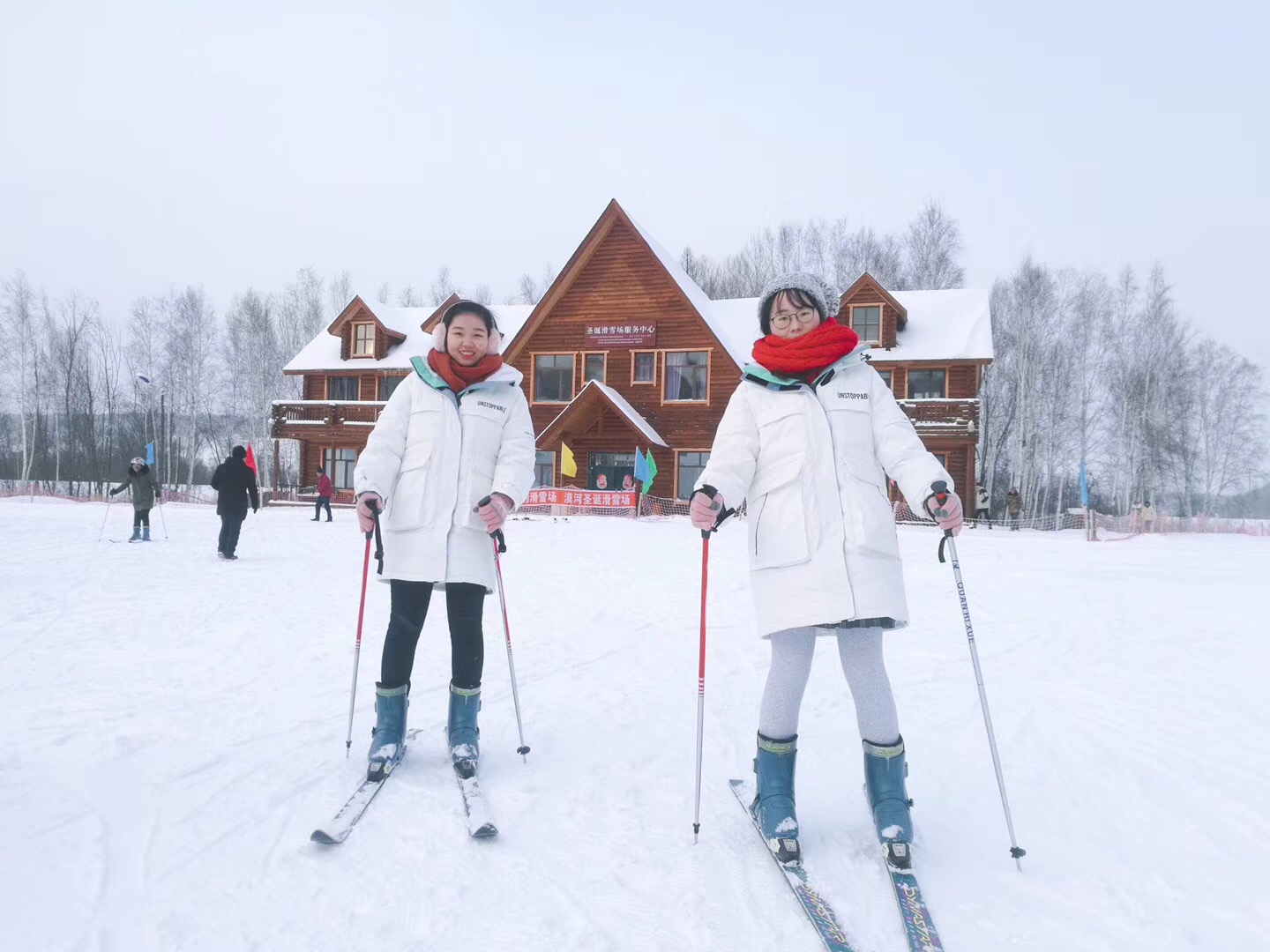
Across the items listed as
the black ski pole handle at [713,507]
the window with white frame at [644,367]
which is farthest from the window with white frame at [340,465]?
the black ski pole handle at [713,507]

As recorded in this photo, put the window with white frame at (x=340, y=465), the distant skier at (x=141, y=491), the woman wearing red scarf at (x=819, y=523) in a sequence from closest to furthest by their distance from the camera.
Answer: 1. the woman wearing red scarf at (x=819, y=523)
2. the distant skier at (x=141, y=491)
3. the window with white frame at (x=340, y=465)

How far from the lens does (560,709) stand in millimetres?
4160

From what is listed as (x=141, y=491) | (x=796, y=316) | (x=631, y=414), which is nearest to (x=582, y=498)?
(x=631, y=414)

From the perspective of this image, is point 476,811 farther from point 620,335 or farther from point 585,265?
point 585,265

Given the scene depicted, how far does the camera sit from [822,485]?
8.54ft

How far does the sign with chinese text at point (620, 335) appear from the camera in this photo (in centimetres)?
2395

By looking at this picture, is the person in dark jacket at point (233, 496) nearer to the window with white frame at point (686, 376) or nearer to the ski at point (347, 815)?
the ski at point (347, 815)

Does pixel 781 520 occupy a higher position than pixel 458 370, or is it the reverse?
pixel 458 370

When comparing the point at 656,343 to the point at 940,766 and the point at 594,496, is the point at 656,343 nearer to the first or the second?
the point at 594,496

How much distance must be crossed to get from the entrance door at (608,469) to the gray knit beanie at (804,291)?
20943 mm

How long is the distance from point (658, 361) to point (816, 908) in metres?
22.4

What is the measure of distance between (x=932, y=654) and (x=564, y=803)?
11.5 feet

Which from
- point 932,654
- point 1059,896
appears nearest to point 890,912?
point 1059,896

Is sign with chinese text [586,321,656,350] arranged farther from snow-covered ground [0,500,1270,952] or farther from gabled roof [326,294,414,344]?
snow-covered ground [0,500,1270,952]
